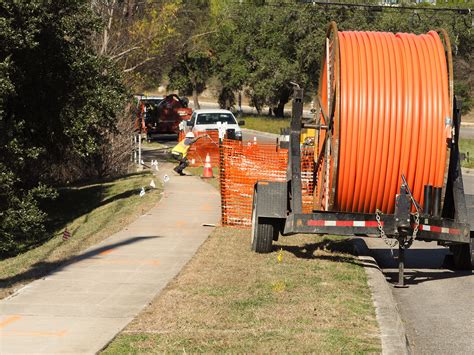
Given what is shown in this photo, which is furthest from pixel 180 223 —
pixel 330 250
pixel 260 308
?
pixel 260 308

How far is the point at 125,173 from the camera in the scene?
31141 millimetres

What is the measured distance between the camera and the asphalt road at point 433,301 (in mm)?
9609

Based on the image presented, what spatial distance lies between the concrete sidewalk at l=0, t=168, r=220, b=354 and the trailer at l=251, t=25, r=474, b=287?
4.68ft

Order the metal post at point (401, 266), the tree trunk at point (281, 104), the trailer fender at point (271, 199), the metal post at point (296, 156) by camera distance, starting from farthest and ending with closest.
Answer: the tree trunk at point (281, 104), the trailer fender at point (271, 199), the metal post at point (296, 156), the metal post at point (401, 266)

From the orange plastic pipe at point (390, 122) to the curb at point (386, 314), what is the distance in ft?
3.64

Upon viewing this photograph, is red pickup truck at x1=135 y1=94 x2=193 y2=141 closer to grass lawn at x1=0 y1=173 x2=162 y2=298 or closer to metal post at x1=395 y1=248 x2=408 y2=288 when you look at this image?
grass lawn at x1=0 y1=173 x2=162 y2=298

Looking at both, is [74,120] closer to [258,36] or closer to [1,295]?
[1,295]

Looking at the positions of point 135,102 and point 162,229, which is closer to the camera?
point 162,229

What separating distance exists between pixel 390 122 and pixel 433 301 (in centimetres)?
239

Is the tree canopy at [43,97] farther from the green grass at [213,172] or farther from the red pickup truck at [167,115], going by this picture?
the red pickup truck at [167,115]

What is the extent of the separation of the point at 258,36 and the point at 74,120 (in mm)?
42034

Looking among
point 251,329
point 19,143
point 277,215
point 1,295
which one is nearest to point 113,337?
point 251,329

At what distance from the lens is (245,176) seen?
1844 centimetres

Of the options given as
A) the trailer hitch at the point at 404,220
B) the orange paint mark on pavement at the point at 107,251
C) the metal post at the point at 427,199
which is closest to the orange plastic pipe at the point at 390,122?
the metal post at the point at 427,199
